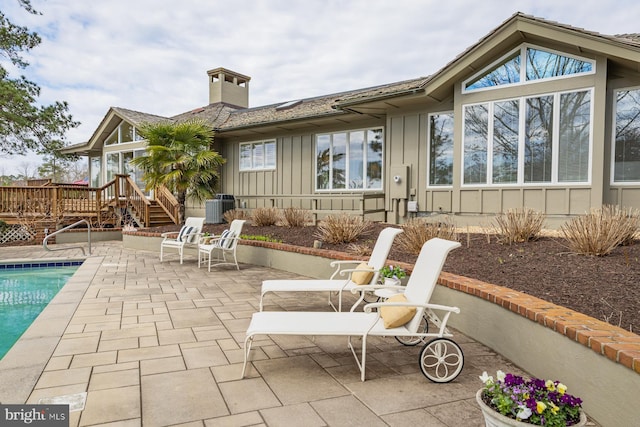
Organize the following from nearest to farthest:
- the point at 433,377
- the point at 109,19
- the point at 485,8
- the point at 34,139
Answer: the point at 433,377 < the point at 485,8 < the point at 109,19 < the point at 34,139

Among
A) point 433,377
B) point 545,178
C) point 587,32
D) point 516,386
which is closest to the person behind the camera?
point 516,386

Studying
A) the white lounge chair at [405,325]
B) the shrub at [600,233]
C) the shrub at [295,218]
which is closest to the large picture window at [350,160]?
the shrub at [295,218]

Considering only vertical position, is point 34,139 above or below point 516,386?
above

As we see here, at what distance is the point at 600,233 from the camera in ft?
16.4

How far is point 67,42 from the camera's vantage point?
16.0 metres

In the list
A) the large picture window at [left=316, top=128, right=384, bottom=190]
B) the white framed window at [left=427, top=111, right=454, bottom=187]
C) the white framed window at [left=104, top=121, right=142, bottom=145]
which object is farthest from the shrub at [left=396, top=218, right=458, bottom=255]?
the white framed window at [left=104, top=121, right=142, bottom=145]

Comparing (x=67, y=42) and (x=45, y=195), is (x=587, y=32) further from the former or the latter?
(x=67, y=42)

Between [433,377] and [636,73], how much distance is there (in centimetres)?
742

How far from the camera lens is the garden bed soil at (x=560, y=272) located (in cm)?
362

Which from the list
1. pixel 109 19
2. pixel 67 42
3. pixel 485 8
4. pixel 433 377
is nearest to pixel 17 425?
pixel 433 377

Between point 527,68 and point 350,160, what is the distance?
516 cm

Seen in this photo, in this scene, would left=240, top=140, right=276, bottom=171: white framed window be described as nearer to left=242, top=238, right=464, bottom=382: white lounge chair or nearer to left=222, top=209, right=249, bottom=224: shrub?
left=222, top=209, right=249, bottom=224: shrub

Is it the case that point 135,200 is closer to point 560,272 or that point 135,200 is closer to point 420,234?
point 420,234

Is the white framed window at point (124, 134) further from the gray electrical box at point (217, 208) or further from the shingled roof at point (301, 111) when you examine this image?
the gray electrical box at point (217, 208)
